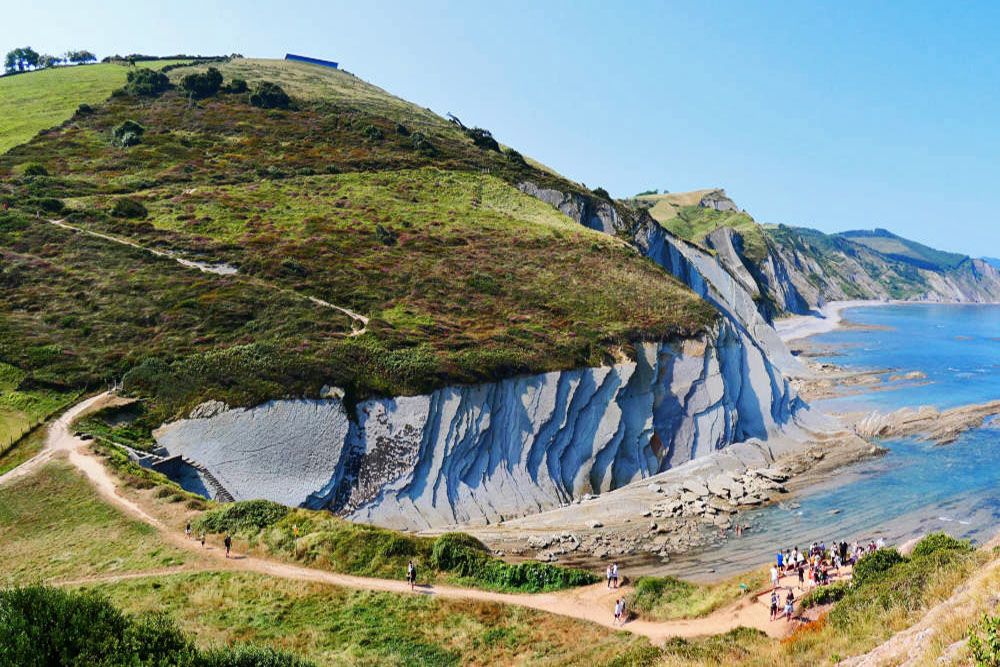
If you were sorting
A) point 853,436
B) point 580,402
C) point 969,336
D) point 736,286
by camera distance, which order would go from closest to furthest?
point 580,402 < point 853,436 < point 736,286 < point 969,336

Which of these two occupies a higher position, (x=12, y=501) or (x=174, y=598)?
(x=12, y=501)

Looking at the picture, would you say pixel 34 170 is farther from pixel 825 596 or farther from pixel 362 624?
pixel 825 596

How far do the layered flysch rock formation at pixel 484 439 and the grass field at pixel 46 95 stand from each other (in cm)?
7588

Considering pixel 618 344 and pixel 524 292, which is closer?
pixel 618 344

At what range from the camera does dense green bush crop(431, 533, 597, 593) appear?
24.4 meters

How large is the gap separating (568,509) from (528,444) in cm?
606

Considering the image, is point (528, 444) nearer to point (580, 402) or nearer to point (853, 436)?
point (580, 402)

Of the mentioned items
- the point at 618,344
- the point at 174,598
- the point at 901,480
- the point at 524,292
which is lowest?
the point at 901,480

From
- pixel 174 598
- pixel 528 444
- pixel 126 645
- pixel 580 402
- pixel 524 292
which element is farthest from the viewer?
pixel 524 292

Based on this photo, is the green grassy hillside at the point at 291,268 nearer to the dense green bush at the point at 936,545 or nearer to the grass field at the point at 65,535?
the grass field at the point at 65,535

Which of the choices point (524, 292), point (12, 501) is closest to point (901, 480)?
point (524, 292)

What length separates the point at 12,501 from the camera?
98.9ft

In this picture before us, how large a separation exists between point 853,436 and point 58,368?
225 feet

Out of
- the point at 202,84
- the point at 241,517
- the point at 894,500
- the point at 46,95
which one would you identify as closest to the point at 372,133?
the point at 202,84
